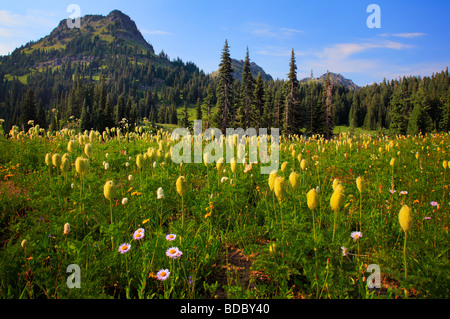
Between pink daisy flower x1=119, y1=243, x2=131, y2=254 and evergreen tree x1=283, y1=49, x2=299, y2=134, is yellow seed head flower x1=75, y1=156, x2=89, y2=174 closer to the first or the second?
pink daisy flower x1=119, y1=243, x2=131, y2=254

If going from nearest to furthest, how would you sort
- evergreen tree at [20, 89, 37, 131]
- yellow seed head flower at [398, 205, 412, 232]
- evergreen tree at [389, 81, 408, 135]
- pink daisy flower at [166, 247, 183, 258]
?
yellow seed head flower at [398, 205, 412, 232] → pink daisy flower at [166, 247, 183, 258] → evergreen tree at [389, 81, 408, 135] → evergreen tree at [20, 89, 37, 131]

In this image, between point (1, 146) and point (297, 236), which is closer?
point (297, 236)

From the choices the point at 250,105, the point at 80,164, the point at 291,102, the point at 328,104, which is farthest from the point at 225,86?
the point at 80,164

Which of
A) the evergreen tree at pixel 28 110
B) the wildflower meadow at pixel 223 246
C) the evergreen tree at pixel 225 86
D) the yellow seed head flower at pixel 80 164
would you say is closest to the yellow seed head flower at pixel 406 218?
the wildflower meadow at pixel 223 246

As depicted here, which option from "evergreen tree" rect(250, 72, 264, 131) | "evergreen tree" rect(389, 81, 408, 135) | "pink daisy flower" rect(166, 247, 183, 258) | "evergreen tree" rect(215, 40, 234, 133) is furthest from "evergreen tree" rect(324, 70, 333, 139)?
"pink daisy flower" rect(166, 247, 183, 258)

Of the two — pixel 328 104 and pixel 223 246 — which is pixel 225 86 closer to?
pixel 328 104

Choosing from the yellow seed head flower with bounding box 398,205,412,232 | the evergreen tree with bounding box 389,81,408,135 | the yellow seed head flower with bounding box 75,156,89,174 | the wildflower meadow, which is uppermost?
the evergreen tree with bounding box 389,81,408,135

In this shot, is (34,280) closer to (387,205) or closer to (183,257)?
(183,257)

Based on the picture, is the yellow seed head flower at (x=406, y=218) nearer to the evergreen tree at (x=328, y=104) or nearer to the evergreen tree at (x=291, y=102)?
the evergreen tree at (x=291, y=102)

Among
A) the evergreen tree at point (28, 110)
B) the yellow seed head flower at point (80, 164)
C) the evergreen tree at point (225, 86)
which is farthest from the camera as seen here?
the evergreen tree at point (28, 110)

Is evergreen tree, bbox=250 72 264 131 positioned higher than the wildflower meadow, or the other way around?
evergreen tree, bbox=250 72 264 131
